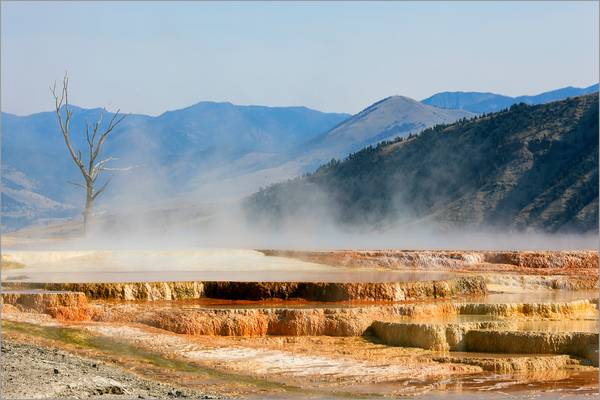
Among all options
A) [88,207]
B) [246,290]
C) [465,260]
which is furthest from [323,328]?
[88,207]

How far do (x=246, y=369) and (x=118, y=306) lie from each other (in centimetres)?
710

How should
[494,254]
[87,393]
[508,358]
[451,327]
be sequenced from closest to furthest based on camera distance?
[87,393]
[508,358]
[451,327]
[494,254]

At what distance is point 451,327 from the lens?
24.6 m

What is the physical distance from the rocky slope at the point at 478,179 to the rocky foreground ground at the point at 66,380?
79053mm

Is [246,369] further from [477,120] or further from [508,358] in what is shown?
[477,120]

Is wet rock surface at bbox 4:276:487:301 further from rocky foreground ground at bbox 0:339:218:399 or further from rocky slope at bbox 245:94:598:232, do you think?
rocky slope at bbox 245:94:598:232

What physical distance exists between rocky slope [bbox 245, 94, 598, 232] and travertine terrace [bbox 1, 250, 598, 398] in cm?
6404

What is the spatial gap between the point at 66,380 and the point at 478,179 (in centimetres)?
10042

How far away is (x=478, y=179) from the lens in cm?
11325

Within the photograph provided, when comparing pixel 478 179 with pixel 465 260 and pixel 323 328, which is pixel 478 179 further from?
pixel 323 328

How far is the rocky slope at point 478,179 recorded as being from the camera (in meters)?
102

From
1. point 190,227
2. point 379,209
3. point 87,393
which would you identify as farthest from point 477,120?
point 87,393

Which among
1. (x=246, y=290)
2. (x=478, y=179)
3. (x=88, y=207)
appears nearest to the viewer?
(x=246, y=290)

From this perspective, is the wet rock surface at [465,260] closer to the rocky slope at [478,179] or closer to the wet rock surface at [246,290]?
the wet rock surface at [246,290]
